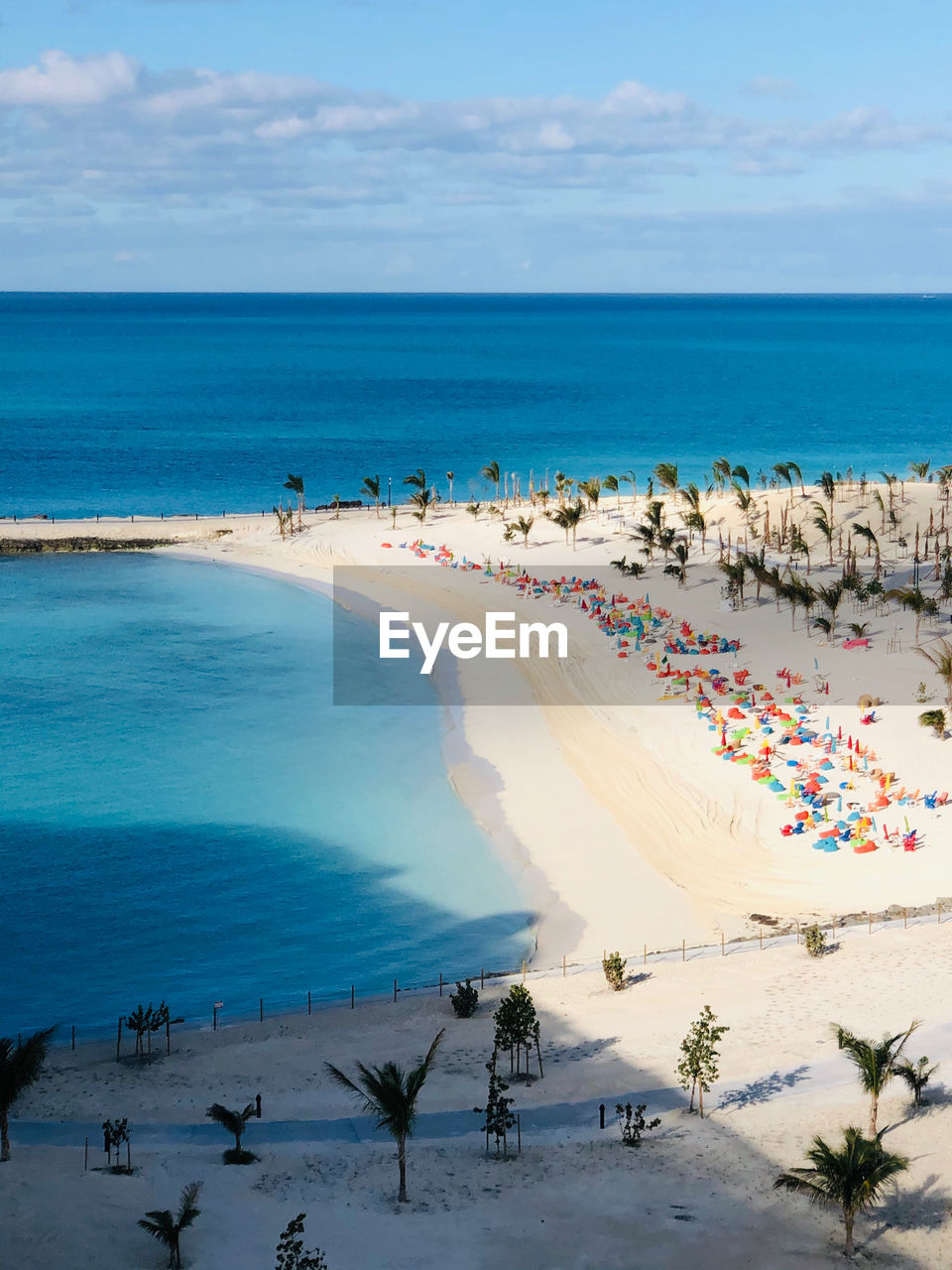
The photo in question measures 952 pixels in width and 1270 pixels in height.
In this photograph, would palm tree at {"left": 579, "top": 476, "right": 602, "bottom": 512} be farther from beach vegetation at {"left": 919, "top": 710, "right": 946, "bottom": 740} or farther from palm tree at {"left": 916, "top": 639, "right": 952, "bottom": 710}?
beach vegetation at {"left": 919, "top": 710, "right": 946, "bottom": 740}

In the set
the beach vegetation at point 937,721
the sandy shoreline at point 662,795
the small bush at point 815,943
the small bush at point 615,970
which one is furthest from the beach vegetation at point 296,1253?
the beach vegetation at point 937,721

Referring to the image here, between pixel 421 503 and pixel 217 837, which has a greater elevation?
pixel 421 503

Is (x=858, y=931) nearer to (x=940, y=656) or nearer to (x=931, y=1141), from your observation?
(x=931, y=1141)

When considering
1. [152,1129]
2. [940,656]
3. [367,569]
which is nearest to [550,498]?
[367,569]

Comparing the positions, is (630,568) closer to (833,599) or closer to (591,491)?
(591,491)

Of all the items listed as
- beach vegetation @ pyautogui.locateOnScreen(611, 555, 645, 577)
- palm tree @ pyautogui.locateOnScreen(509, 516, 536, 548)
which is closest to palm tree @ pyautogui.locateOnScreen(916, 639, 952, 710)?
beach vegetation @ pyautogui.locateOnScreen(611, 555, 645, 577)

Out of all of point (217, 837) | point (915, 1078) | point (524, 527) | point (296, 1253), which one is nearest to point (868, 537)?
point (524, 527)

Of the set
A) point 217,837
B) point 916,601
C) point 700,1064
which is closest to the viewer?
point 700,1064
